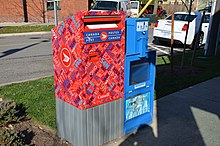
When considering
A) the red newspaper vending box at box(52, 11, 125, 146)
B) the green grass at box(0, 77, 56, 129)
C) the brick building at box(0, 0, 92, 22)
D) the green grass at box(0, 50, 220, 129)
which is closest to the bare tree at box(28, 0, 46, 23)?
the brick building at box(0, 0, 92, 22)

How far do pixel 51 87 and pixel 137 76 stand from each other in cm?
258

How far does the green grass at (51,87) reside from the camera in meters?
4.50

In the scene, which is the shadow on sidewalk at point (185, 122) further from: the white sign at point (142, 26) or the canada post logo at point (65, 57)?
the white sign at point (142, 26)

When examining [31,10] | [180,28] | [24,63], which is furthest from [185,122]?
[31,10]

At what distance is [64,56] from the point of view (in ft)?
10.7

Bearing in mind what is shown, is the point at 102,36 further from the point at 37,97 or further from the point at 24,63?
the point at 24,63

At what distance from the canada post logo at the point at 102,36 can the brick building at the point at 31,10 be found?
20470 millimetres

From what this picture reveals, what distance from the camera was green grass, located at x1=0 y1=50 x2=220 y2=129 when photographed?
4502mm

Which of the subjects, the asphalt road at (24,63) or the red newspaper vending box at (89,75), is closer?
the red newspaper vending box at (89,75)

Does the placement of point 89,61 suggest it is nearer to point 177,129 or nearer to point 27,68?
point 177,129

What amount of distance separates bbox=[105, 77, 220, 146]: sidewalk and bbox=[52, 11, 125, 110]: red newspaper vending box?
82 centimetres

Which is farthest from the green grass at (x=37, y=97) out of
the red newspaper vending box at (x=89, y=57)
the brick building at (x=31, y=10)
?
the brick building at (x=31, y=10)

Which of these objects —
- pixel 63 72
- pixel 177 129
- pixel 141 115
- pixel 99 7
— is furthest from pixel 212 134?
pixel 99 7

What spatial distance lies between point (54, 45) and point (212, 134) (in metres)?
2.66
